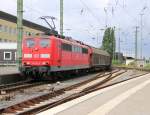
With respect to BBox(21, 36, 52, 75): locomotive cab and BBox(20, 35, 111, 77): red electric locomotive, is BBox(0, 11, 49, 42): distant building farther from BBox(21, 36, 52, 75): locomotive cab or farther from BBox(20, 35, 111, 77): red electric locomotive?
BBox(21, 36, 52, 75): locomotive cab

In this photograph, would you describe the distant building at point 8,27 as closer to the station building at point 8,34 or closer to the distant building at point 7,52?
the station building at point 8,34

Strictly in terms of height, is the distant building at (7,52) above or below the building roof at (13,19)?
below

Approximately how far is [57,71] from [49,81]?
85 centimetres

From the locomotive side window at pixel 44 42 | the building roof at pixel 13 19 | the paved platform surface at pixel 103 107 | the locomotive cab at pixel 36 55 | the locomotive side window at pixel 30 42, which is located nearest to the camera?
the paved platform surface at pixel 103 107

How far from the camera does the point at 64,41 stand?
32250 millimetres

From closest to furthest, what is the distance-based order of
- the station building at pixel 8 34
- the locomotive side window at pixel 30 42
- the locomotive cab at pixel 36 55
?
1. the locomotive cab at pixel 36 55
2. the locomotive side window at pixel 30 42
3. the station building at pixel 8 34

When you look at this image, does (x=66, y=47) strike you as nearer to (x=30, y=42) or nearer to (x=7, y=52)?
(x=30, y=42)

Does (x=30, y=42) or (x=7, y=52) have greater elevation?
(x=7, y=52)

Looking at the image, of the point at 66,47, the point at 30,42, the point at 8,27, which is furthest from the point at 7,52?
the point at 30,42

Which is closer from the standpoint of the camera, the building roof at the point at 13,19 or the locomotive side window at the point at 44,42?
the locomotive side window at the point at 44,42

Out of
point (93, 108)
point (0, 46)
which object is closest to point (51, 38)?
point (93, 108)

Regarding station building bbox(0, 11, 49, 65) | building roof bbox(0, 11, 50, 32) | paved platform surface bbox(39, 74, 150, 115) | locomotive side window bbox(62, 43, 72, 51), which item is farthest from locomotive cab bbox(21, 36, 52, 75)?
building roof bbox(0, 11, 50, 32)

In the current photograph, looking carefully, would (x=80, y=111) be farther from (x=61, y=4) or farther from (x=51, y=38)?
(x=61, y=4)

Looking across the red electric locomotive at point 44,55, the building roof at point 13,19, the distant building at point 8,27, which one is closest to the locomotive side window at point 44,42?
the red electric locomotive at point 44,55
